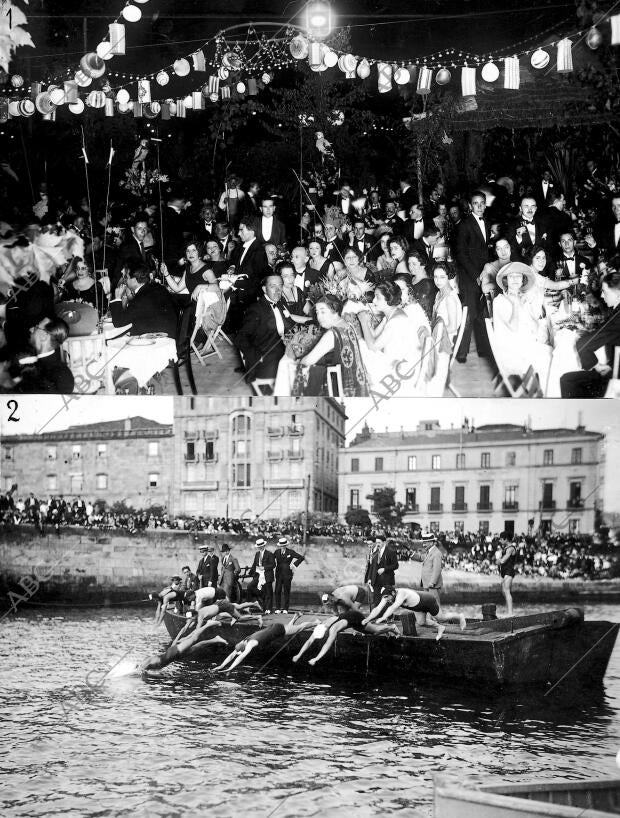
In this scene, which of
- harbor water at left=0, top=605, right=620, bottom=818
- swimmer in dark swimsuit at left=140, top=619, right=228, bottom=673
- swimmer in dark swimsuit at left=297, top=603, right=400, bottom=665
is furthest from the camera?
swimmer in dark swimsuit at left=140, top=619, right=228, bottom=673

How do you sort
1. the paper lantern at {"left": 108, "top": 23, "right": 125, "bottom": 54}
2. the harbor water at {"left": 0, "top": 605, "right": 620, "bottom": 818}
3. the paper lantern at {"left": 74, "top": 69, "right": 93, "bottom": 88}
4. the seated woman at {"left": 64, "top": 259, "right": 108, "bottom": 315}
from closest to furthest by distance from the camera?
the harbor water at {"left": 0, "top": 605, "right": 620, "bottom": 818} < the paper lantern at {"left": 108, "top": 23, "right": 125, "bottom": 54} < the paper lantern at {"left": 74, "top": 69, "right": 93, "bottom": 88} < the seated woman at {"left": 64, "top": 259, "right": 108, "bottom": 315}

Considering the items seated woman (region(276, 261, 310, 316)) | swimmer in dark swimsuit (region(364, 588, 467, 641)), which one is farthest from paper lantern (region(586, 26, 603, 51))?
swimmer in dark swimsuit (region(364, 588, 467, 641))

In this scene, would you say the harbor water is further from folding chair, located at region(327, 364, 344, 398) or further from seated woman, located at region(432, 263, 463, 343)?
seated woman, located at region(432, 263, 463, 343)

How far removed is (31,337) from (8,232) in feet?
2.65

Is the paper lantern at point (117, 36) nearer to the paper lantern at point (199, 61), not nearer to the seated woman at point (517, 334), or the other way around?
the paper lantern at point (199, 61)

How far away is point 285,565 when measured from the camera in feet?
27.1

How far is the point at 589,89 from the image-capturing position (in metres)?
8.31

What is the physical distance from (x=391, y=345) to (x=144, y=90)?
8.38 feet

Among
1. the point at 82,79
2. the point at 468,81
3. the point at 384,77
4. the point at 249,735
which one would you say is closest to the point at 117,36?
the point at 82,79

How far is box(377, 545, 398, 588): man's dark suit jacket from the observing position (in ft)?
26.7

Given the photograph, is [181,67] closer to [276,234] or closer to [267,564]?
[276,234]

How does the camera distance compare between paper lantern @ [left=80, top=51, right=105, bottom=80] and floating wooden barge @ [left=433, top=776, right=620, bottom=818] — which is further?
paper lantern @ [left=80, top=51, right=105, bottom=80]

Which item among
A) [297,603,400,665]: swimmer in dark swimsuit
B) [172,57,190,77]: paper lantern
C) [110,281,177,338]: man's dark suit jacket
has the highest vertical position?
[172,57,190,77]: paper lantern

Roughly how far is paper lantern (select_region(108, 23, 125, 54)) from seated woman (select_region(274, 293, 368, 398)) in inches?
90.1
